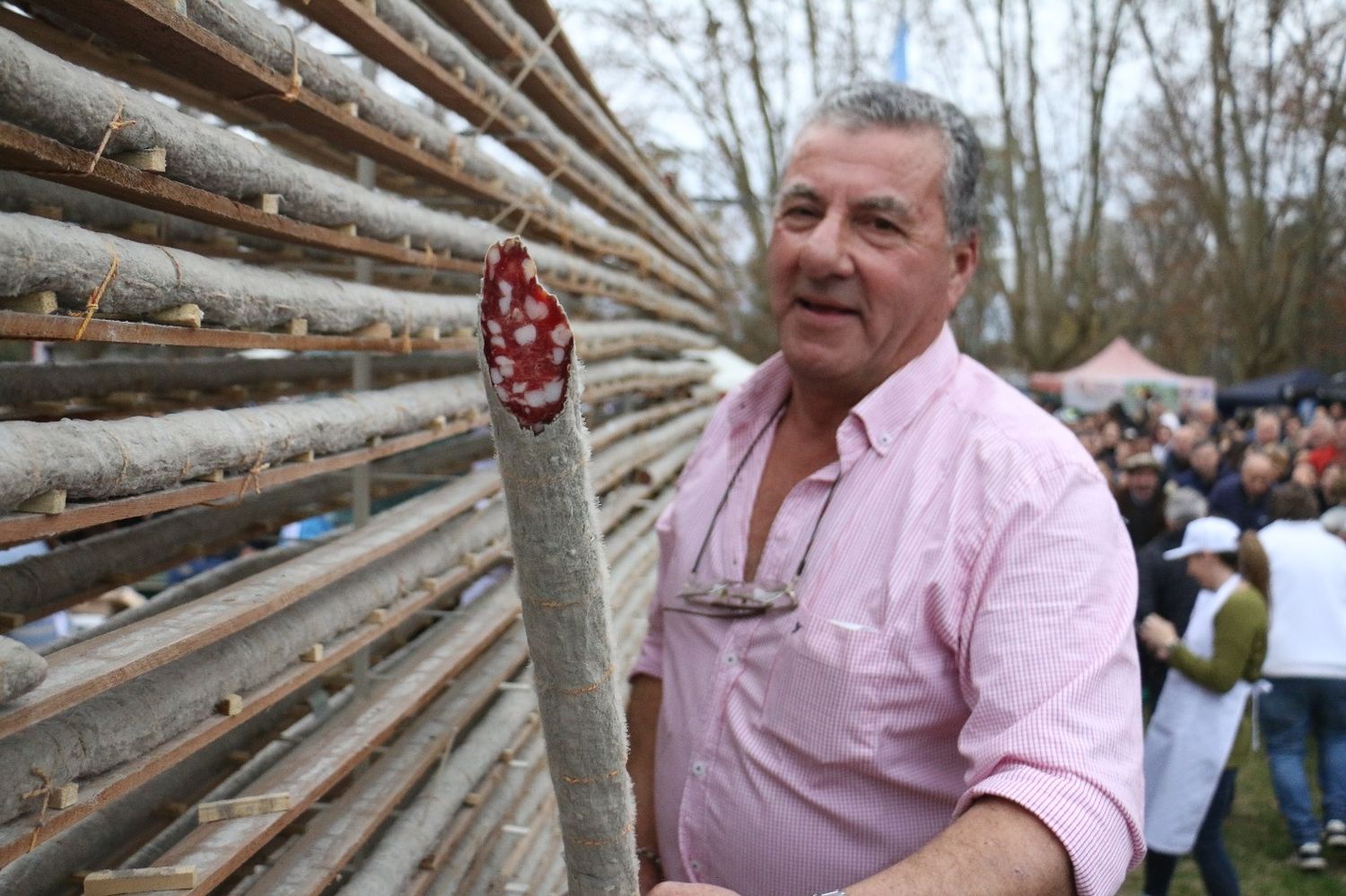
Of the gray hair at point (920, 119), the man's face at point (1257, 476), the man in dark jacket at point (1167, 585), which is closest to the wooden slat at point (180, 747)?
the gray hair at point (920, 119)

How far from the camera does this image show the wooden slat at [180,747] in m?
1.46

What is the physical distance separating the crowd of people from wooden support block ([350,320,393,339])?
3.82 m

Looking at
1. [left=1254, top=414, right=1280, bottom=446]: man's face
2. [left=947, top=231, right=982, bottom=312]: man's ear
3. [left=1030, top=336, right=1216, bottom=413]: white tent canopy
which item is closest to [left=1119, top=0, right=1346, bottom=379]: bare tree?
[left=1030, top=336, right=1216, bottom=413]: white tent canopy

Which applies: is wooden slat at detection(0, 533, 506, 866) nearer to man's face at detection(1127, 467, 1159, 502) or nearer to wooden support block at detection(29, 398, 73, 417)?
wooden support block at detection(29, 398, 73, 417)

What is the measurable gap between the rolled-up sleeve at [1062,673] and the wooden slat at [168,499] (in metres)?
1.21

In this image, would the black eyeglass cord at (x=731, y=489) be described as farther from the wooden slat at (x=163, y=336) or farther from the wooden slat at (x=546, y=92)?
the wooden slat at (x=546, y=92)

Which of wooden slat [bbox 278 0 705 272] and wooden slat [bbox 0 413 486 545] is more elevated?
wooden slat [bbox 278 0 705 272]

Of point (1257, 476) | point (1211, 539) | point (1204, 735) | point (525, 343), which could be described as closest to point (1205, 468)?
point (1257, 476)

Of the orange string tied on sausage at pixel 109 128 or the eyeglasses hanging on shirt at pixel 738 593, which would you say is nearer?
the orange string tied on sausage at pixel 109 128

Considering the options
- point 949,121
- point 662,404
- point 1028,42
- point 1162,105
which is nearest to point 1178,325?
point 1162,105

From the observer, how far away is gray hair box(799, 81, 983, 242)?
2.31 m

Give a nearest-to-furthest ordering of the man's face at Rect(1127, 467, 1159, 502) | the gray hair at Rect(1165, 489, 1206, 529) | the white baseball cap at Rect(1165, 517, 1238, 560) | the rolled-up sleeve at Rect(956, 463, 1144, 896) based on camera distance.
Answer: the rolled-up sleeve at Rect(956, 463, 1144, 896), the white baseball cap at Rect(1165, 517, 1238, 560), the gray hair at Rect(1165, 489, 1206, 529), the man's face at Rect(1127, 467, 1159, 502)

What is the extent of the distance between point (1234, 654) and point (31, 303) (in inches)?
216

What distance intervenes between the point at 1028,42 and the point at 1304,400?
993 cm
